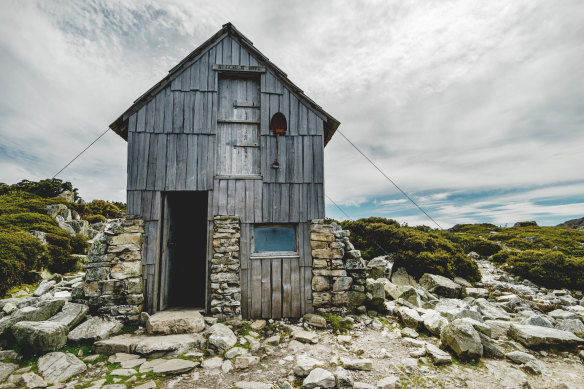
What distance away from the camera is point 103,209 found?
2244 centimetres

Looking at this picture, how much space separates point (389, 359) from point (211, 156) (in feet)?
20.4

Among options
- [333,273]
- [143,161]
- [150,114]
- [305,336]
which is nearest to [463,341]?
[333,273]

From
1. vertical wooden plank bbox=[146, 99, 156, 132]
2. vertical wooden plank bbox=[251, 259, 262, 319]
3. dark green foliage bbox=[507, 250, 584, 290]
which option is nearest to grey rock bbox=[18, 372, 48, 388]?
vertical wooden plank bbox=[251, 259, 262, 319]

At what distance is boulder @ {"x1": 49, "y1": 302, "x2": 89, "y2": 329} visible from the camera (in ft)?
17.5

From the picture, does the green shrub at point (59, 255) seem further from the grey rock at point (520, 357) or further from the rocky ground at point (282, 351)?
the grey rock at point (520, 357)

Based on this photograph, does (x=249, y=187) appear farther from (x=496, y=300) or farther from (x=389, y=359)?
(x=496, y=300)

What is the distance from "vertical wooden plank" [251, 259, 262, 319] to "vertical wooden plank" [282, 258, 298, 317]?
2.00ft

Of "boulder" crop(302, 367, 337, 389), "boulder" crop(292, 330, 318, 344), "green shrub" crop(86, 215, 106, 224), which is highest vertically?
"green shrub" crop(86, 215, 106, 224)

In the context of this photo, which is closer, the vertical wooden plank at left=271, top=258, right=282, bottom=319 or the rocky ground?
the rocky ground

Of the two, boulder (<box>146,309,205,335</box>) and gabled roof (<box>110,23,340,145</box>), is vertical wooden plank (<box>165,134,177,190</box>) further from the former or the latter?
boulder (<box>146,309,205,335</box>)

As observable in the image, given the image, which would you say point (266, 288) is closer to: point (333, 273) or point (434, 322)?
point (333, 273)

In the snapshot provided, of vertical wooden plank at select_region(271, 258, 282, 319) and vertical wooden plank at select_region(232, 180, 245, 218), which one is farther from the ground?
vertical wooden plank at select_region(232, 180, 245, 218)

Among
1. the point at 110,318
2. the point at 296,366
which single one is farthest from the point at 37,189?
the point at 296,366

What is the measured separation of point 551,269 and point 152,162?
17.2 meters
